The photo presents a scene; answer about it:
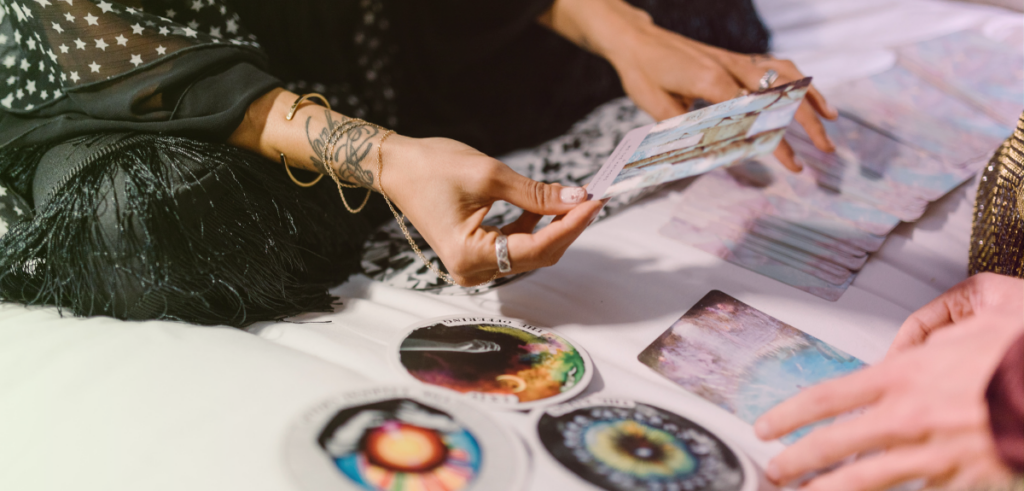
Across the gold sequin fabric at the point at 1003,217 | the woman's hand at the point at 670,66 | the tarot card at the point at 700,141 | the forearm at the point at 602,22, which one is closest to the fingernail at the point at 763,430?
the tarot card at the point at 700,141

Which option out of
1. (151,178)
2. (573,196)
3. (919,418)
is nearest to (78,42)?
(151,178)

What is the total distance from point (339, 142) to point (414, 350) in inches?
10.3

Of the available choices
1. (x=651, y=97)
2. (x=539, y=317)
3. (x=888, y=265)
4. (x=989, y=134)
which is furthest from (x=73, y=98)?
(x=989, y=134)

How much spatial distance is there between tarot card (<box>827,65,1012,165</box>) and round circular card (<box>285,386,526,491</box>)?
90 centimetres

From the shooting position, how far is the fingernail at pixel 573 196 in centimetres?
62

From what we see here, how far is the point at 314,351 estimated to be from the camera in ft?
2.03

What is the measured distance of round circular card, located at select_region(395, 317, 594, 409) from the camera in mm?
567

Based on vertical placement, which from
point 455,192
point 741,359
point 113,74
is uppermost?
point 113,74

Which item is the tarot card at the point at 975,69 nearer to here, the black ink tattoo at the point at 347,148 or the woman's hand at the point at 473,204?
the woman's hand at the point at 473,204

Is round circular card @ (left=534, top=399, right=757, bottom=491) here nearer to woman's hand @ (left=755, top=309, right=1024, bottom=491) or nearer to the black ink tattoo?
woman's hand @ (left=755, top=309, right=1024, bottom=491)

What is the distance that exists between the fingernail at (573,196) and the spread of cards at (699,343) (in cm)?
3

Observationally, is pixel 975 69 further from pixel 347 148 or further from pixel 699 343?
pixel 347 148

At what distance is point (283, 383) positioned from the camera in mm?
543

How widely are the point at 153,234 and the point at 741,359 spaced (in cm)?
65
